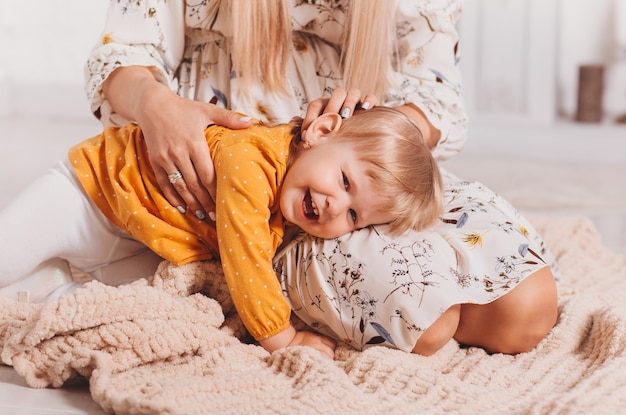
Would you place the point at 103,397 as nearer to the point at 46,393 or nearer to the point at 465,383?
the point at 46,393

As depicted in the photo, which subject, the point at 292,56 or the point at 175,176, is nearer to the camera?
the point at 175,176

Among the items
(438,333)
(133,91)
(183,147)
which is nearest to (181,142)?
(183,147)

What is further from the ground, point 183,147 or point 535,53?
point 183,147

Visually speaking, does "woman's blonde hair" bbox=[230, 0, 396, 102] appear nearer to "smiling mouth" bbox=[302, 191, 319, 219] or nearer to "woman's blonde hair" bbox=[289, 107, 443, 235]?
Result: "woman's blonde hair" bbox=[289, 107, 443, 235]

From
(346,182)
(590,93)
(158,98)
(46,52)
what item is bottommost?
(590,93)

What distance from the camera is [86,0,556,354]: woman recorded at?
3.93 feet

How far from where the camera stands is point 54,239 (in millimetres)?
1277

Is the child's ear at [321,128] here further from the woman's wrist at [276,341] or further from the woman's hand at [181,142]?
the woman's wrist at [276,341]

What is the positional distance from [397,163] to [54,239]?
0.53 metres

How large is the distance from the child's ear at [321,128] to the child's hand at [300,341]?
0.26 m

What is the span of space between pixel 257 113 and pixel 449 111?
1.10 feet

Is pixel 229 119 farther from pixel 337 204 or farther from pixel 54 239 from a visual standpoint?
pixel 54 239

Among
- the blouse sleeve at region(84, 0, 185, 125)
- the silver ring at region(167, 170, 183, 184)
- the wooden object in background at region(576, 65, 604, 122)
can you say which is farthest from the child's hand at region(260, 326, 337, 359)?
the wooden object in background at region(576, 65, 604, 122)

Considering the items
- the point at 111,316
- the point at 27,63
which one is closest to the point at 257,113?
the point at 111,316
